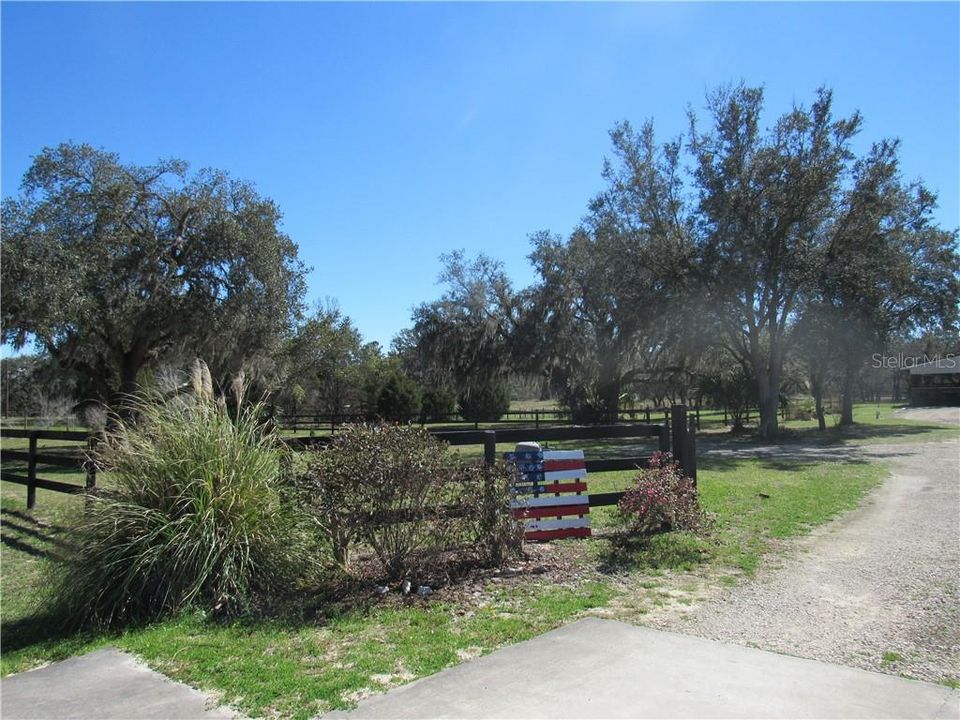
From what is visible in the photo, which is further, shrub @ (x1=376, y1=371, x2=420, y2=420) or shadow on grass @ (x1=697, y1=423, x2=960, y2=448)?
shrub @ (x1=376, y1=371, x2=420, y2=420)

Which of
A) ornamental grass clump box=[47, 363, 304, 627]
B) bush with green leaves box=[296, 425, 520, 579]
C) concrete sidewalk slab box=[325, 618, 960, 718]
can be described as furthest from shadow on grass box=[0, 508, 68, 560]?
concrete sidewalk slab box=[325, 618, 960, 718]

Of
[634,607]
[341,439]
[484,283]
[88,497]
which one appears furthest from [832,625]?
[484,283]

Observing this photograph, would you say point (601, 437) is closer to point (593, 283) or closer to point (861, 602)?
point (861, 602)

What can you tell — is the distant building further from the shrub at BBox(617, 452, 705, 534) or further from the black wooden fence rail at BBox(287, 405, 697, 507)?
the shrub at BBox(617, 452, 705, 534)

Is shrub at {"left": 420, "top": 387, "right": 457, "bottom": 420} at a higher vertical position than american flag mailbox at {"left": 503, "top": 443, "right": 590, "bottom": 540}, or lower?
higher

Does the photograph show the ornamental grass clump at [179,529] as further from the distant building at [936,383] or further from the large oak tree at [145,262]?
the distant building at [936,383]

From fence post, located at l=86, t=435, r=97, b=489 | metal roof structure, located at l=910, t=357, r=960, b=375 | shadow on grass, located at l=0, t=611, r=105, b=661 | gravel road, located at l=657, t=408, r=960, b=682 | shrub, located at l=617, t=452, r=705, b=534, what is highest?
metal roof structure, located at l=910, t=357, r=960, b=375

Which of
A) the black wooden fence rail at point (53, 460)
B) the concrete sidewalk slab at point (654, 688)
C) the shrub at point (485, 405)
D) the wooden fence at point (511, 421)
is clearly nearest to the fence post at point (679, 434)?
the concrete sidewalk slab at point (654, 688)

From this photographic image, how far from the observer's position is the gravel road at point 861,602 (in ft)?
14.6

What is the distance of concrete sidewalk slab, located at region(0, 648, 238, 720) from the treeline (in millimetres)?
7277

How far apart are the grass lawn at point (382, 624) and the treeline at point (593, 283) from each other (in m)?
6.65

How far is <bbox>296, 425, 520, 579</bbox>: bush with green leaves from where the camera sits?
19.0 feet

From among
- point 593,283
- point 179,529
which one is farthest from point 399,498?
point 593,283

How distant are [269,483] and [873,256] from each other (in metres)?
25.0
